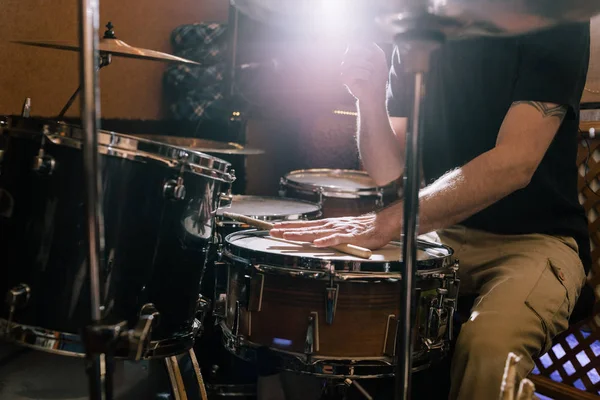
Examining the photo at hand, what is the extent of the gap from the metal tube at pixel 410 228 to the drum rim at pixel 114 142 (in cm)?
54

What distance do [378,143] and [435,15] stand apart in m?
1.08

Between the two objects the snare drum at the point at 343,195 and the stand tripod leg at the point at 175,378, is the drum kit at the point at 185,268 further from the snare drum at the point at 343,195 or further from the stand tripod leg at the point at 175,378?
the snare drum at the point at 343,195

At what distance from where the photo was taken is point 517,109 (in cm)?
142

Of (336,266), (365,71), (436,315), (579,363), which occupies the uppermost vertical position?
(365,71)

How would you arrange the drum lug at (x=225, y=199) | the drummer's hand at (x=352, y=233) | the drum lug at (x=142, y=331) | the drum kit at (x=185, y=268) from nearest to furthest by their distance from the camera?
the drum kit at (x=185, y=268) < the drum lug at (x=142, y=331) < the drummer's hand at (x=352, y=233) < the drum lug at (x=225, y=199)

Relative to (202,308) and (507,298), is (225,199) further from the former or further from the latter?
(507,298)

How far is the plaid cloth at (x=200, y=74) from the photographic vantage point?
3.16 m

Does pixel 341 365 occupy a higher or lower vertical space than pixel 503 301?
lower

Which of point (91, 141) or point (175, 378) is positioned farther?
point (175, 378)

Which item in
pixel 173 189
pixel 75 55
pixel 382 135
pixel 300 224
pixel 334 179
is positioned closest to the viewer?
pixel 173 189

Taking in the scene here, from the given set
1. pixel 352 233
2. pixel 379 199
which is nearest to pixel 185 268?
pixel 352 233

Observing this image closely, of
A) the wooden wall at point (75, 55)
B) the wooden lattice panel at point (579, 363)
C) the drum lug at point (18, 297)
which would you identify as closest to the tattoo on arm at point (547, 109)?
the wooden lattice panel at point (579, 363)

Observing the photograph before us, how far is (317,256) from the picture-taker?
4.23ft

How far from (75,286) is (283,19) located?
0.67 meters
